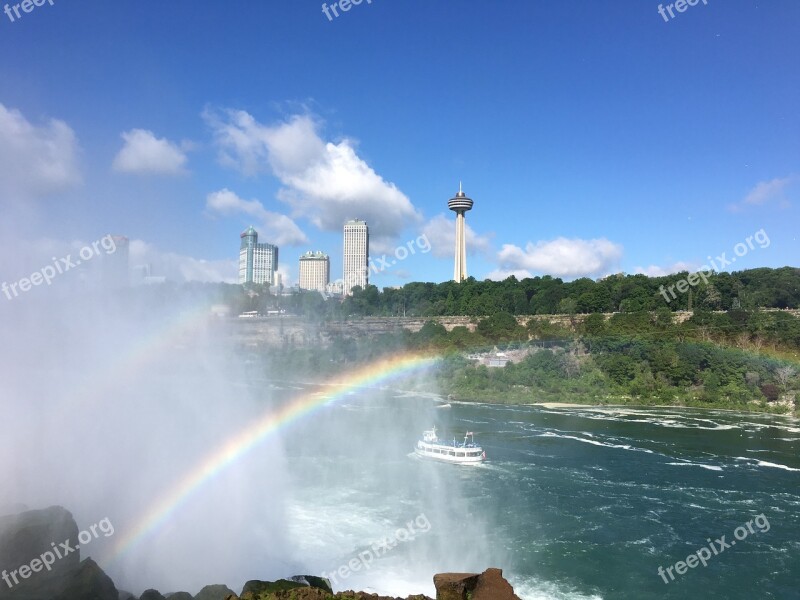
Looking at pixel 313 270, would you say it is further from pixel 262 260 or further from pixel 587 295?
pixel 587 295

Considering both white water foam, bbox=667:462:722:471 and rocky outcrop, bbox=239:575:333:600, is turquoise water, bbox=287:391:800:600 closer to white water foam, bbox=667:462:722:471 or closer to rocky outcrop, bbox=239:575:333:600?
white water foam, bbox=667:462:722:471

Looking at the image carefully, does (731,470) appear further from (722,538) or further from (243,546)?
(243,546)

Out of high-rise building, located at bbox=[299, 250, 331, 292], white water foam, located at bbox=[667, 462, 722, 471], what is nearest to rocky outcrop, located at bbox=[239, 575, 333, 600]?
→ white water foam, located at bbox=[667, 462, 722, 471]

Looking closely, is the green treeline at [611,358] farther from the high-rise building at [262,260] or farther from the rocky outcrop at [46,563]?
the high-rise building at [262,260]

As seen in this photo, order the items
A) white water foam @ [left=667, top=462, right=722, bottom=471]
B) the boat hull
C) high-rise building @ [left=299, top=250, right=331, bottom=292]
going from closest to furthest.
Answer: white water foam @ [left=667, top=462, right=722, bottom=471], the boat hull, high-rise building @ [left=299, top=250, right=331, bottom=292]

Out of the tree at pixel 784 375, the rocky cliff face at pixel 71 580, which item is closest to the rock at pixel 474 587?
the rocky cliff face at pixel 71 580
